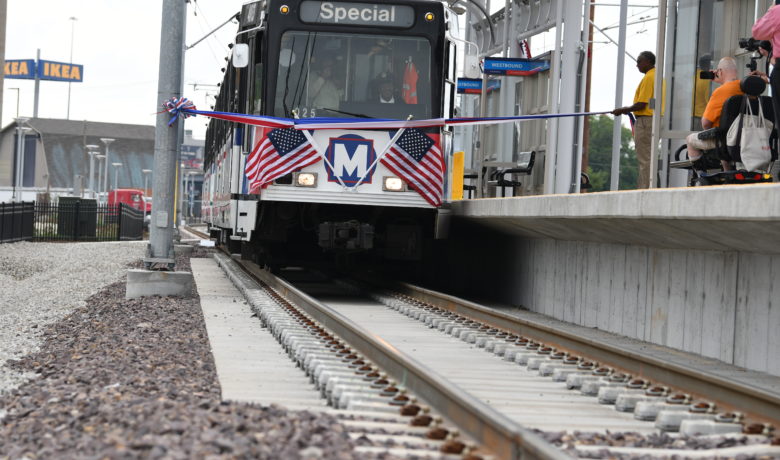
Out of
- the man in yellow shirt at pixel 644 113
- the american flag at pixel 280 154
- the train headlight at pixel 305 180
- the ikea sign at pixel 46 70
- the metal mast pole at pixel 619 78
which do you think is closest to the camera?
the man in yellow shirt at pixel 644 113

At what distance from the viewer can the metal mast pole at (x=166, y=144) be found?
44.0 feet

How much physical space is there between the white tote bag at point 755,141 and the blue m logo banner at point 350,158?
16.7 ft

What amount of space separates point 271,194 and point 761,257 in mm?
6409

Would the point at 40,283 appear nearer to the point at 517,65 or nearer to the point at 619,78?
the point at 517,65

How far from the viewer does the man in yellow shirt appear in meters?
12.2

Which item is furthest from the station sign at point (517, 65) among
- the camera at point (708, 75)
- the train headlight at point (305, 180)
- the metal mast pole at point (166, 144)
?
the camera at point (708, 75)

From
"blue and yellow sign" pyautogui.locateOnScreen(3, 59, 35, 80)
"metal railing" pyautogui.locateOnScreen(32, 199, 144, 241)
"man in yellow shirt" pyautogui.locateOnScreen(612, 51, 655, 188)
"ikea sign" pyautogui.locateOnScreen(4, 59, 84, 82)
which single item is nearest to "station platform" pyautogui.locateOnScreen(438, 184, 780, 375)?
"man in yellow shirt" pyautogui.locateOnScreen(612, 51, 655, 188)

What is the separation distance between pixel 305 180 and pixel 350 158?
563 mm

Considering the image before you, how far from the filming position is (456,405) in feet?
16.0

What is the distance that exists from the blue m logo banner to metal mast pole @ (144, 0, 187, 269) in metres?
1.87

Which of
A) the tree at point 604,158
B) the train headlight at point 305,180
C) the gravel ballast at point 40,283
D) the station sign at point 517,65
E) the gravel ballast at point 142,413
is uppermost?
the tree at point 604,158

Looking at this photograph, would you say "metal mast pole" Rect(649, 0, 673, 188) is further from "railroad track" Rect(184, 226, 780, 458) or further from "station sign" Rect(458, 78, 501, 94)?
"station sign" Rect(458, 78, 501, 94)

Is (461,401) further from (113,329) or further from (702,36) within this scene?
(702,36)

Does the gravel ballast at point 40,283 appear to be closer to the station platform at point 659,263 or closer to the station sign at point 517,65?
the station platform at point 659,263
